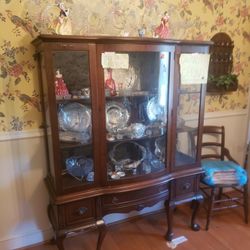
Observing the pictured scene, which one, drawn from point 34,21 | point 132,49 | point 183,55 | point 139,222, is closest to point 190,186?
point 139,222

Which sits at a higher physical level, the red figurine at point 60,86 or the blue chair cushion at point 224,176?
the red figurine at point 60,86

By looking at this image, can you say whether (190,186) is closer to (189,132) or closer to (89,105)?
(189,132)

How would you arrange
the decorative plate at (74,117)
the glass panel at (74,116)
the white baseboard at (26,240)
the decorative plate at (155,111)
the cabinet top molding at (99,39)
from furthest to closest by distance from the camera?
1. the white baseboard at (26,240)
2. the decorative plate at (155,111)
3. the decorative plate at (74,117)
4. the glass panel at (74,116)
5. the cabinet top molding at (99,39)

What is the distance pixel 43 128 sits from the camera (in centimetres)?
183

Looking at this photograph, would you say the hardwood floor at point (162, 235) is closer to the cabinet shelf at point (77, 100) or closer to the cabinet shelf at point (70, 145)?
the cabinet shelf at point (70, 145)

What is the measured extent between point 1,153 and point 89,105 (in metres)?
0.74

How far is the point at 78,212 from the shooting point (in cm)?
166

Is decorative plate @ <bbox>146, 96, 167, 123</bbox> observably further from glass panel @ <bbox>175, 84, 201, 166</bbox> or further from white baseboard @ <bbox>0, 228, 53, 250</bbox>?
white baseboard @ <bbox>0, 228, 53, 250</bbox>

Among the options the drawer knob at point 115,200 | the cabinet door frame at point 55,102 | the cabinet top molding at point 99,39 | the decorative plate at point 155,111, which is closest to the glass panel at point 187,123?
the decorative plate at point 155,111

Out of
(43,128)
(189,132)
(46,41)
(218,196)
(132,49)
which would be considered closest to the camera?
(46,41)

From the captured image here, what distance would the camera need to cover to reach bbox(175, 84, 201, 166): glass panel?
1.84 m

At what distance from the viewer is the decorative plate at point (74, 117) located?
159cm

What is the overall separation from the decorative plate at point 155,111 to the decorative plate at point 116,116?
16 centimetres

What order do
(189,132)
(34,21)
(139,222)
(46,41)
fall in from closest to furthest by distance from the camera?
(46,41)
(34,21)
(189,132)
(139,222)
